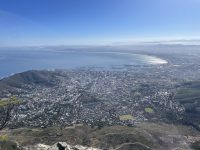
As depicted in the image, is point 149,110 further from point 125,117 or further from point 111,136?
point 111,136

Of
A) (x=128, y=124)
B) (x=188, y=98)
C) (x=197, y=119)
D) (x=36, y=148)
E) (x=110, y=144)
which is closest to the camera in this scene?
(x=36, y=148)

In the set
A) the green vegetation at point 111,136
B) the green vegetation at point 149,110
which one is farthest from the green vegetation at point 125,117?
the green vegetation at point 111,136

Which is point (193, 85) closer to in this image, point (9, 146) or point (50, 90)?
point (50, 90)

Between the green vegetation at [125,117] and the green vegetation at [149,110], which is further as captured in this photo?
the green vegetation at [149,110]

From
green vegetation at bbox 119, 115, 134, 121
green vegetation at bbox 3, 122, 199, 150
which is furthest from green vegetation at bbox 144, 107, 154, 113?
green vegetation at bbox 3, 122, 199, 150

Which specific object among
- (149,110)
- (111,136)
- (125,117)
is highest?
(111,136)

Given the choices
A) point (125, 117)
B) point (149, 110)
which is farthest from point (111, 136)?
point (149, 110)

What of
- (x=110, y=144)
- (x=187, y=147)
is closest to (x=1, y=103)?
(x=110, y=144)

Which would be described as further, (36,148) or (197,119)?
(197,119)

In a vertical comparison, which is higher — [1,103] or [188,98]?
[1,103]

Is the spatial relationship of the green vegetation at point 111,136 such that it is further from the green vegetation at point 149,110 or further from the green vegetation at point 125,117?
the green vegetation at point 149,110

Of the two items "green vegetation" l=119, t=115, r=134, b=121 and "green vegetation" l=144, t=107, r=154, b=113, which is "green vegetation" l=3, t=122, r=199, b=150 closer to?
"green vegetation" l=119, t=115, r=134, b=121
